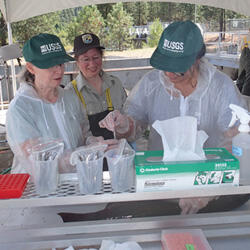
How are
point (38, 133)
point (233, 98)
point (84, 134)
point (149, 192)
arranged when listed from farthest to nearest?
1. point (84, 134)
2. point (233, 98)
3. point (38, 133)
4. point (149, 192)

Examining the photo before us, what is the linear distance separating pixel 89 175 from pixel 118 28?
16.3m

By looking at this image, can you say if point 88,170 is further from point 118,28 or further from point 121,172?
point 118,28

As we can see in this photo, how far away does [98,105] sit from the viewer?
2406 millimetres

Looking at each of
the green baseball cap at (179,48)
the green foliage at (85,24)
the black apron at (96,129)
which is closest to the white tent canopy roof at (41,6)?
the black apron at (96,129)

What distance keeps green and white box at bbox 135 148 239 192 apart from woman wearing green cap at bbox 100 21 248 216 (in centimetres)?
44

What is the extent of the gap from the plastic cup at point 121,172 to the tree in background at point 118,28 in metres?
16.1

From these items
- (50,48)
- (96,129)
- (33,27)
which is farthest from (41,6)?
(33,27)

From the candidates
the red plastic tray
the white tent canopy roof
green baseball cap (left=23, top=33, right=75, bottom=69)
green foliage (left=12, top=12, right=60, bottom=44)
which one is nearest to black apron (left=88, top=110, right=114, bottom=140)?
green baseball cap (left=23, top=33, right=75, bottom=69)

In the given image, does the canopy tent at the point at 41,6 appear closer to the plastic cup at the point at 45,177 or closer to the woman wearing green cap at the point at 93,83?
the woman wearing green cap at the point at 93,83

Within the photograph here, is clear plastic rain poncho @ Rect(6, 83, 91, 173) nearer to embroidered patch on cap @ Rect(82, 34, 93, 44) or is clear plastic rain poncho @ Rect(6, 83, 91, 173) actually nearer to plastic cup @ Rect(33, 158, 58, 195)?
plastic cup @ Rect(33, 158, 58, 195)

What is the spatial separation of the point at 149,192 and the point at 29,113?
832 mm

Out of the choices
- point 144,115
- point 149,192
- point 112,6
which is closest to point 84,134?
point 144,115

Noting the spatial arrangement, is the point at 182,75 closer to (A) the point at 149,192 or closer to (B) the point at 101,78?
(A) the point at 149,192

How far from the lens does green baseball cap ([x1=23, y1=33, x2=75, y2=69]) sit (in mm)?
1484
